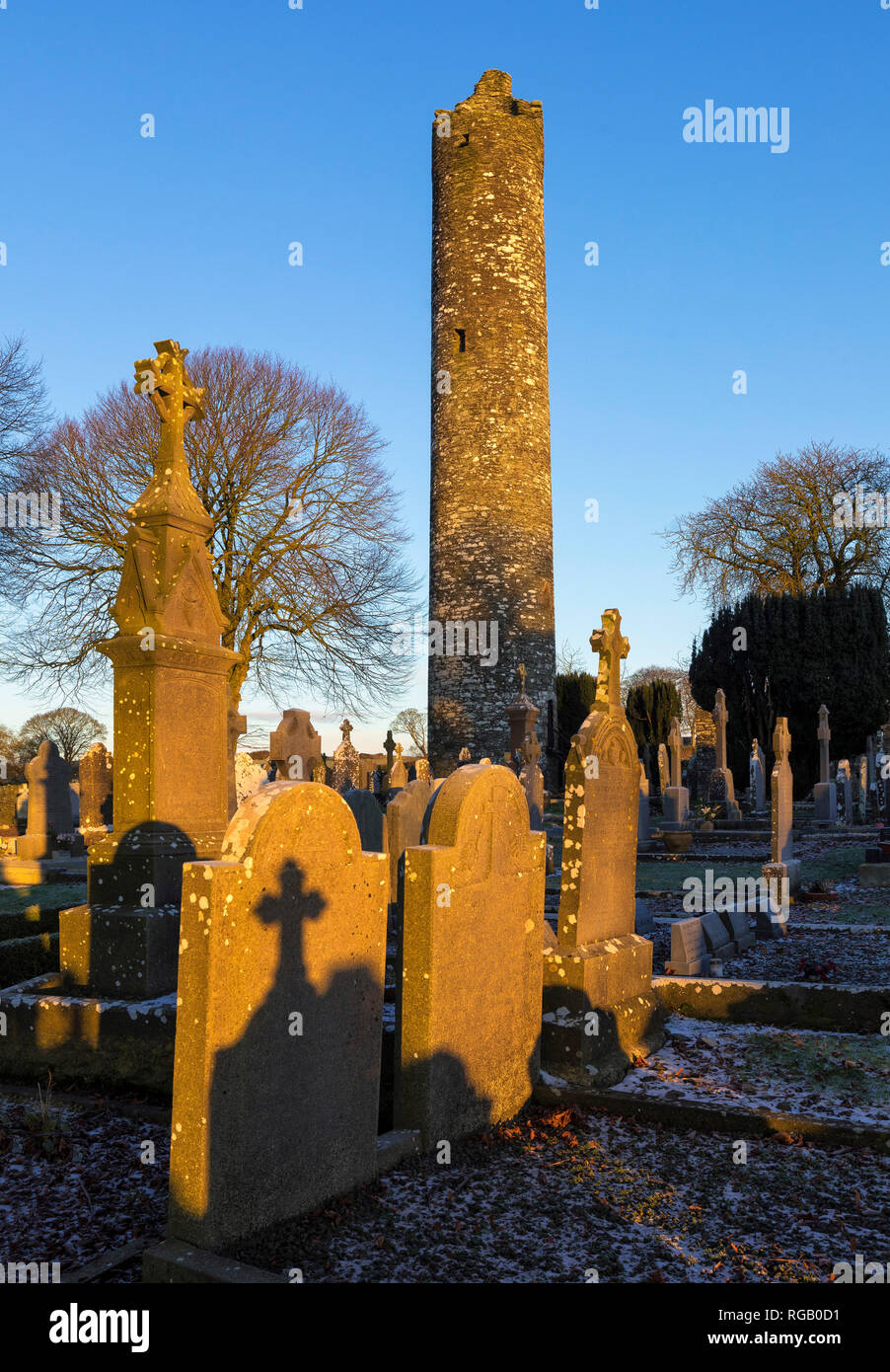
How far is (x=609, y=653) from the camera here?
5668 mm

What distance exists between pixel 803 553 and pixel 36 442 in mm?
24539

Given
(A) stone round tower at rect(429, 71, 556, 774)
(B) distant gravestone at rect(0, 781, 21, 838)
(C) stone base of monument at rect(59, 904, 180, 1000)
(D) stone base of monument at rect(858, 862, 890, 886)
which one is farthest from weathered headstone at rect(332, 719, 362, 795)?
(C) stone base of monument at rect(59, 904, 180, 1000)

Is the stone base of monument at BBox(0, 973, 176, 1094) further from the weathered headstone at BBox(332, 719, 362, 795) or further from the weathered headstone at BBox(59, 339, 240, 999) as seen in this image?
the weathered headstone at BBox(332, 719, 362, 795)

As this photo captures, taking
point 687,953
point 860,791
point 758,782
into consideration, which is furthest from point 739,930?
point 860,791

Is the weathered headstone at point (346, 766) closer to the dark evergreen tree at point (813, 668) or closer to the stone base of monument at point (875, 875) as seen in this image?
the dark evergreen tree at point (813, 668)

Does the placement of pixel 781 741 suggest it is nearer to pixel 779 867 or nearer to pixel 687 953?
pixel 779 867

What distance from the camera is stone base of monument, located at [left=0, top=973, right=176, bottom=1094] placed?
15.2ft

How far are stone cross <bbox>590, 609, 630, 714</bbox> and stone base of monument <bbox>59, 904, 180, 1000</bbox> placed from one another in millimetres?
2666

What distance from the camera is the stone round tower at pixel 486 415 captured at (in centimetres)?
2386

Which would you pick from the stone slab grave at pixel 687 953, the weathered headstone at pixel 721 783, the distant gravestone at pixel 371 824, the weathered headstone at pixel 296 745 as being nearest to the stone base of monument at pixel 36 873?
the weathered headstone at pixel 296 745

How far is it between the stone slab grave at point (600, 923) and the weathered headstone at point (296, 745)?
6.32 metres

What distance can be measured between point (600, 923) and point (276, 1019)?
2.46m
